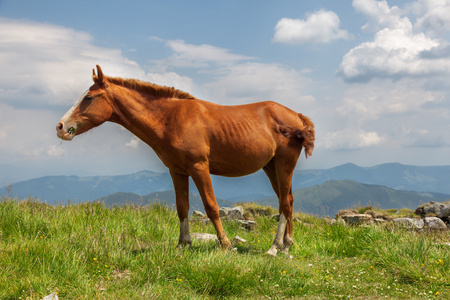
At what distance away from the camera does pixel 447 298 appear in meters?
5.54

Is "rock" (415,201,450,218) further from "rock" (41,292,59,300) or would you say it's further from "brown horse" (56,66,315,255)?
"rock" (41,292,59,300)

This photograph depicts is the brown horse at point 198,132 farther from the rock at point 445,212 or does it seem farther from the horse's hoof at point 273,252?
the rock at point 445,212

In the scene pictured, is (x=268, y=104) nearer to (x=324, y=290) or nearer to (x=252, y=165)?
(x=252, y=165)

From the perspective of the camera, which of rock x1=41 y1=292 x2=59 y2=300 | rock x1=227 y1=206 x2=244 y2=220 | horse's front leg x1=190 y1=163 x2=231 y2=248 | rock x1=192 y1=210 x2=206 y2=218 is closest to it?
rock x1=41 y1=292 x2=59 y2=300

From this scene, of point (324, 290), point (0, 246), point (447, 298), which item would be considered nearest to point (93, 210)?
point (0, 246)

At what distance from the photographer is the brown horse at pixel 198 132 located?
21.4 feet

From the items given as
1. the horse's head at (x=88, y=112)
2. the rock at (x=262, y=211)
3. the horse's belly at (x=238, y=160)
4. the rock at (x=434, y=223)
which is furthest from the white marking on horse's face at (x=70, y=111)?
the rock at (x=434, y=223)

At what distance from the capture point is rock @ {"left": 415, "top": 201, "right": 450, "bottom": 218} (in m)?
14.0

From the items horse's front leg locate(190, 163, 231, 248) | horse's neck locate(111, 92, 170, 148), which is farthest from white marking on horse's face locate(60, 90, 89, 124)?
horse's front leg locate(190, 163, 231, 248)

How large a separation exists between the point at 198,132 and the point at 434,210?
38.2 ft

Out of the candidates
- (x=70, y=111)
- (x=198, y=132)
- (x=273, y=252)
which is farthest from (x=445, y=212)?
(x=70, y=111)

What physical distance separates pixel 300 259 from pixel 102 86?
492 cm

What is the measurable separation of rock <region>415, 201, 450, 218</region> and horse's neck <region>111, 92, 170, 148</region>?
1183 cm

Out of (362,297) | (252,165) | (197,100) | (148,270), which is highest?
(197,100)
